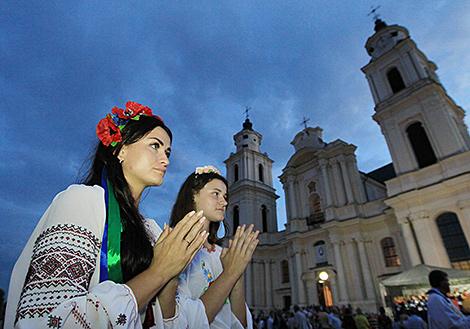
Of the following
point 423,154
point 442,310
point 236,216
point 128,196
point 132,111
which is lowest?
point 442,310

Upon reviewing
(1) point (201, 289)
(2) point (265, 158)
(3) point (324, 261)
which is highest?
(2) point (265, 158)

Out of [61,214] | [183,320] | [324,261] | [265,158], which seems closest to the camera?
[61,214]

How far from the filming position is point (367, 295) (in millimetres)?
16594

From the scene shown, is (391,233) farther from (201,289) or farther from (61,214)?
(61,214)

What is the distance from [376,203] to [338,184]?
3.16 meters

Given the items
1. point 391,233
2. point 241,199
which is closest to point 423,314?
point 391,233

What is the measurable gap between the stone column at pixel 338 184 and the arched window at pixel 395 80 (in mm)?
6814

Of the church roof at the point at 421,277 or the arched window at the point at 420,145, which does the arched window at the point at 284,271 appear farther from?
the arched window at the point at 420,145

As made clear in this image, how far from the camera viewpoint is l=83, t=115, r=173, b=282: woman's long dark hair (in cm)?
120

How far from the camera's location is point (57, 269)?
0.89 metres

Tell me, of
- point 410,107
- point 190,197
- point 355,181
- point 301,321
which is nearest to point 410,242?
point 355,181

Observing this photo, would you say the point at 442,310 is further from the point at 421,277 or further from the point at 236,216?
the point at 236,216

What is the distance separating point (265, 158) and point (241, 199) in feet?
22.2

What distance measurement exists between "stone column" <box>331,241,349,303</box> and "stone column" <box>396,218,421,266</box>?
190 inches
